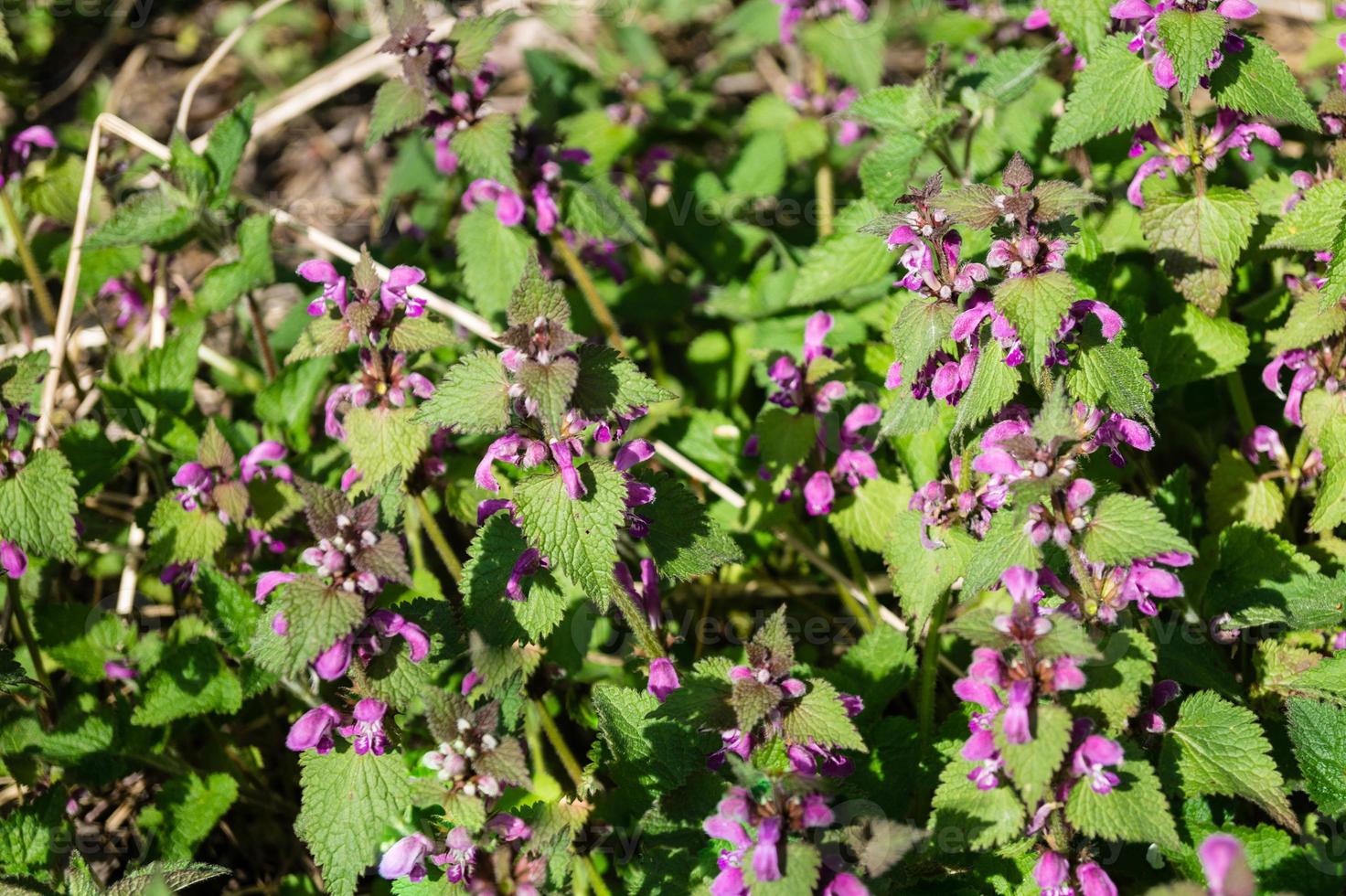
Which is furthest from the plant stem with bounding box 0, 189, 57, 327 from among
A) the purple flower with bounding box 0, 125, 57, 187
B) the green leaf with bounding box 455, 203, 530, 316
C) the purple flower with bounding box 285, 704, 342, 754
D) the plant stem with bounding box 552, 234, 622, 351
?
the purple flower with bounding box 285, 704, 342, 754

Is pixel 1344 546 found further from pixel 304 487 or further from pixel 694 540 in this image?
pixel 304 487

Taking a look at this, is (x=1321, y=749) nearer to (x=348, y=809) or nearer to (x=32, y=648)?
(x=348, y=809)

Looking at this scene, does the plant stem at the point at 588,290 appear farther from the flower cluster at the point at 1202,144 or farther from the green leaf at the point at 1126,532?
the green leaf at the point at 1126,532

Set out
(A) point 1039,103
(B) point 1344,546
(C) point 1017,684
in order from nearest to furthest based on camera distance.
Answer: (C) point 1017,684 → (B) point 1344,546 → (A) point 1039,103

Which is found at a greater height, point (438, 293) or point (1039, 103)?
point (1039, 103)

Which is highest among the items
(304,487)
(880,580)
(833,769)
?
(304,487)

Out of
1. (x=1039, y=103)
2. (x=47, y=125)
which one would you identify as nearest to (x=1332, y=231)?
(x=1039, y=103)

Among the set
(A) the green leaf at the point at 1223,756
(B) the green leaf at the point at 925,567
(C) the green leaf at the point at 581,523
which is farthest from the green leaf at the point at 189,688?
(A) the green leaf at the point at 1223,756

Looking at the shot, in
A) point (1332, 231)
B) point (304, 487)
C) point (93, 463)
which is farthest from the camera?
point (93, 463)
